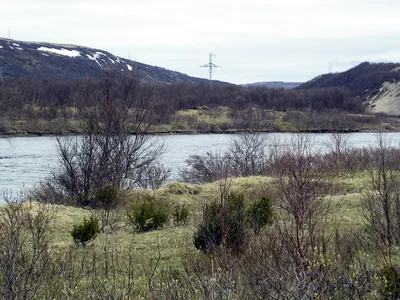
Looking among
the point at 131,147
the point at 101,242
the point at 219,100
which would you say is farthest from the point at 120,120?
the point at 219,100

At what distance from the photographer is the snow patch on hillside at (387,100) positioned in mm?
105688

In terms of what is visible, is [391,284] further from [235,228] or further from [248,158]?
[248,158]

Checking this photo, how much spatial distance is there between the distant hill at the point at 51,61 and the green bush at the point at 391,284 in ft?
316

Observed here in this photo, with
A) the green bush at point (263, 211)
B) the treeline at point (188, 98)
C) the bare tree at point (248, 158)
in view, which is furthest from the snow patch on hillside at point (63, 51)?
the green bush at point (263, 211)

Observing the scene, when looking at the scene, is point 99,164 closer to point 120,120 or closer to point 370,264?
point 120,120

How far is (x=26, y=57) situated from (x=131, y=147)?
367ft

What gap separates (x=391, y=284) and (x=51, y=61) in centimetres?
13624

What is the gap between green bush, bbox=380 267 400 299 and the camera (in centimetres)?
581

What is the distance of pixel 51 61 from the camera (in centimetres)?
13462

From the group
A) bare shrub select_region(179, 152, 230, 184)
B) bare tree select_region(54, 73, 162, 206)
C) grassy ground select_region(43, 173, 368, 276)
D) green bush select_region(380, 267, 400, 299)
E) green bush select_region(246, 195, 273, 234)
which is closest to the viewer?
green bush select_region(380, 267, 400, 299)

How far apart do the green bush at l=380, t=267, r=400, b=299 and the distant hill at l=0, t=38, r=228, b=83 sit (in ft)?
316

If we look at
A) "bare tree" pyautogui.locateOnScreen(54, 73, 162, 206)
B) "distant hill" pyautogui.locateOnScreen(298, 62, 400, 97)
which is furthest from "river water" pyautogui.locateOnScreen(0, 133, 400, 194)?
"distant hill" pyautogui.locateOnScreen(298, 62, 400, 97)

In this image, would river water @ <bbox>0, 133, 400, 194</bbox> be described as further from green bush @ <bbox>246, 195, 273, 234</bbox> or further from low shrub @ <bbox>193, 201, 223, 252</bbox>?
low shrub @ <bbox>193, 201, 223, 252</bbox>

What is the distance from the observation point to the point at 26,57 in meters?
126
